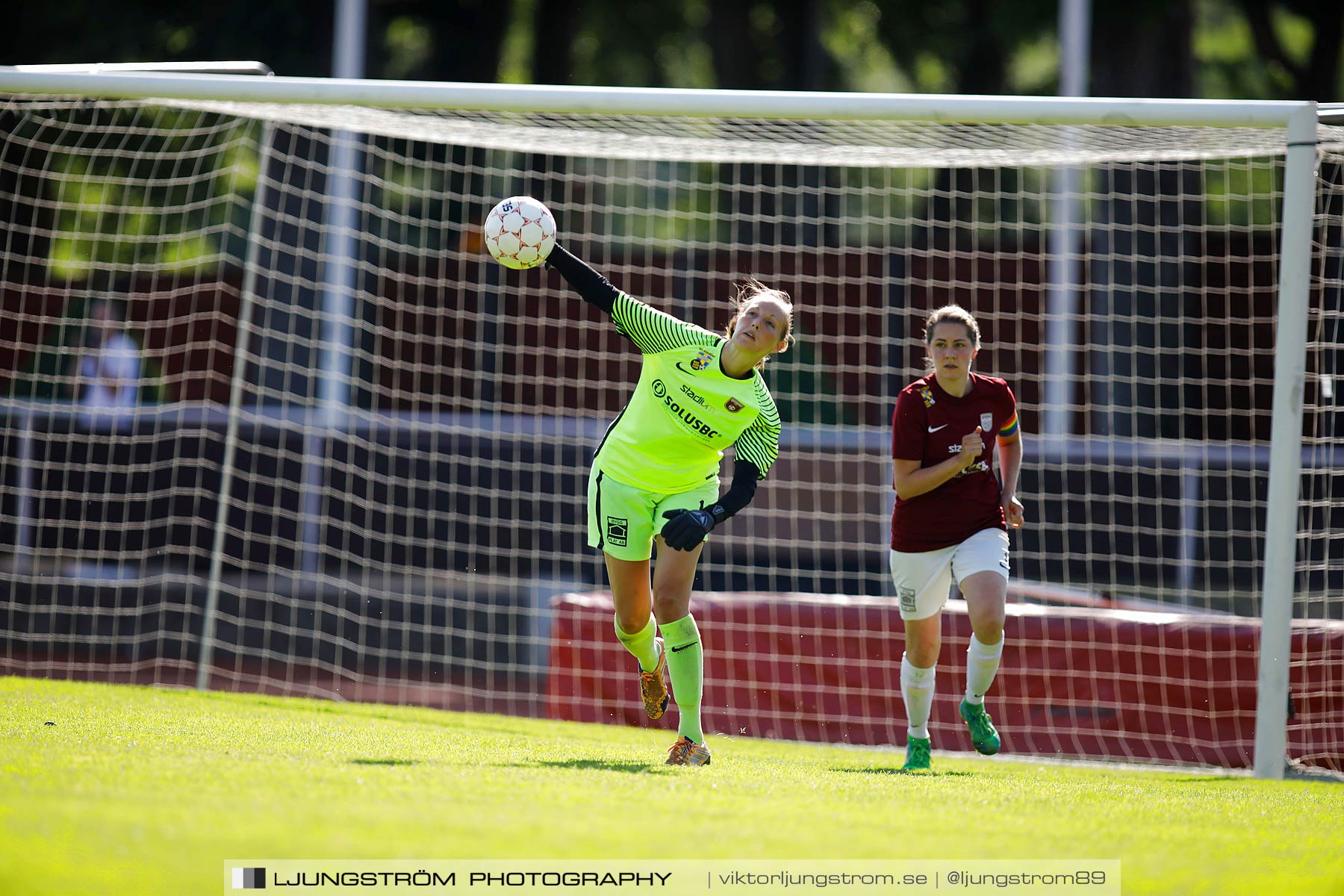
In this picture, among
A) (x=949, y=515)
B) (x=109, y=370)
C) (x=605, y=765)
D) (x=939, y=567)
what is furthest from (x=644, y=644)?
(x=109, y=370)

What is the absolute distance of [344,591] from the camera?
10.9 m

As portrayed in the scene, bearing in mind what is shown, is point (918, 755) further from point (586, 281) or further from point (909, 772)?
point (586, 281)

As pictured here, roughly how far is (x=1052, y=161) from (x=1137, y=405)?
5.19m

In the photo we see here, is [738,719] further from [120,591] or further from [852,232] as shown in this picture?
[852,232]

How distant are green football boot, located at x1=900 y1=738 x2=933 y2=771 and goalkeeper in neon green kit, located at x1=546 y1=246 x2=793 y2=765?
127cm

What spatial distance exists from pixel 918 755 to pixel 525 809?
2.94 meters

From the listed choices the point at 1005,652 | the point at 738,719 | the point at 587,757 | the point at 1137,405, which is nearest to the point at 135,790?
the point at 587,757

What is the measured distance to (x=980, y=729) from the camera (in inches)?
244

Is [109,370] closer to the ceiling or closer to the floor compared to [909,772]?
closer to the ceiling

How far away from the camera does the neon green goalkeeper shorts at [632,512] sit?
574 cm

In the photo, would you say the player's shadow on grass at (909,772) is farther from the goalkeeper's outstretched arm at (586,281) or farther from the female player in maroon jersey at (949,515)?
the goalkeeper's outstretched arm at (586,281)

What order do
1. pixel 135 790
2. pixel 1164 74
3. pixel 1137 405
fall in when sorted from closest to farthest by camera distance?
pixel 135 790 → pixel 1137 405 → pixel 1164 74

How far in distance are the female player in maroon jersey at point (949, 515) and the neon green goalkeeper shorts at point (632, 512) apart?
1.02m

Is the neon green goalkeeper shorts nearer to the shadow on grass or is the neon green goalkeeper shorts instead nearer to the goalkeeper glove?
the goalkeeper glove
